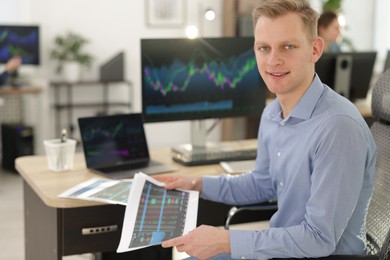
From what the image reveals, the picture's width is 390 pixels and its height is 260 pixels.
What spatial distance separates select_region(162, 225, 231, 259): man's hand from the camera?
58.3 inches

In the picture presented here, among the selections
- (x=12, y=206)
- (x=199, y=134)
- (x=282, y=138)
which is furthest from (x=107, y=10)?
(x=282, y=138)

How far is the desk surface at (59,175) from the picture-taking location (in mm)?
1809

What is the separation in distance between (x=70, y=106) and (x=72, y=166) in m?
3.92

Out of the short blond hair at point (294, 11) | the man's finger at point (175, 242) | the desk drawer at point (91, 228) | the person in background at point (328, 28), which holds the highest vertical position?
the person in background at point (328, 28)

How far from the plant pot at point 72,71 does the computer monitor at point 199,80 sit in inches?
144

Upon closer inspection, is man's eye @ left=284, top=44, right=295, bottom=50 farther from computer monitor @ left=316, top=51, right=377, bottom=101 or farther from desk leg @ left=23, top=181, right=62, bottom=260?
computer monitor @ left=316, top=51, right=377, bottom=101

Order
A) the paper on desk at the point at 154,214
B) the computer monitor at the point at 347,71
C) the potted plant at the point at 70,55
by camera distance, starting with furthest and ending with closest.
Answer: the potted plant at the point at 70,55, the computer monitor at the point at 347,71, the paper on desk at the point at 154,214

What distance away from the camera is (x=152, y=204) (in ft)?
5.85

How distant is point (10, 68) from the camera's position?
522 cm

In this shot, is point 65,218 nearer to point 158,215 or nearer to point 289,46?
point 158,215

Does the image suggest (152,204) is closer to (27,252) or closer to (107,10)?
(27,252)

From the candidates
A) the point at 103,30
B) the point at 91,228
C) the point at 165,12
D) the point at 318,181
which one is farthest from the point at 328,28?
the point at 318,181

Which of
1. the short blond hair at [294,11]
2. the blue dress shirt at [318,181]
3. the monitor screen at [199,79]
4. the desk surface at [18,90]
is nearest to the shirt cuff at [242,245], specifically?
the blue dress shirt at [318,181]

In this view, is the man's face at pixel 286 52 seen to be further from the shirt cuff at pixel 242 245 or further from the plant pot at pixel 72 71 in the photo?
the plant pot at pixel 72 71
